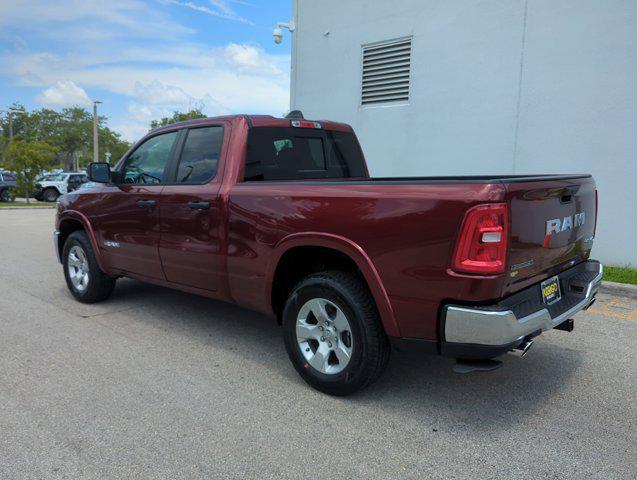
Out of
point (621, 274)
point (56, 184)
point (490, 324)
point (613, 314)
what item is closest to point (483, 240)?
point (490, 324)

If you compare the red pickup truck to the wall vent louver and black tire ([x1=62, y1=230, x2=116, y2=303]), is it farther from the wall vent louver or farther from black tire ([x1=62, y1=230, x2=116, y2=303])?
the wall vent louver

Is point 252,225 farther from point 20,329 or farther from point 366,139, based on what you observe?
point 366,139

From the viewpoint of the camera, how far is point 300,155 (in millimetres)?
4402

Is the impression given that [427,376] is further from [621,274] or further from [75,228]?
[621,274]

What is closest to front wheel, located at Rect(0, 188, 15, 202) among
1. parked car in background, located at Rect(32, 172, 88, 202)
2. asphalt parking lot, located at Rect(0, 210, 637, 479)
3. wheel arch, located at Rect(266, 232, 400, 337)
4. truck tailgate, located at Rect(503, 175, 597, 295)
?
parked car in background, located at Rect(32, 172, 88, 202)

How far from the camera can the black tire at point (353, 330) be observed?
314 cm

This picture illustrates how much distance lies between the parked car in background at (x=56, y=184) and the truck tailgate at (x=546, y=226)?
2621 centimetres

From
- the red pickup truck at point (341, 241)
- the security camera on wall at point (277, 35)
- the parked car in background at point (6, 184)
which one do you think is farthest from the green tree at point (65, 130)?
the red pickup truck at point (341, 241)

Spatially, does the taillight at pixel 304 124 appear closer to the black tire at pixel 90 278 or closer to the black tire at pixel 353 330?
the black tire at pixel 353 330

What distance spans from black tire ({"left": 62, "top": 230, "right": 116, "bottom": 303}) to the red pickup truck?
30 cm

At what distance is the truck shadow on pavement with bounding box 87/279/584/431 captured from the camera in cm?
327

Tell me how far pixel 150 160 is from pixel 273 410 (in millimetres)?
2792

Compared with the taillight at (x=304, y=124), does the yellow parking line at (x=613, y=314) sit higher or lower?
lower

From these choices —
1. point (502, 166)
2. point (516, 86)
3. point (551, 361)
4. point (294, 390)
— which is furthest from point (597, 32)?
point (294, 390)
